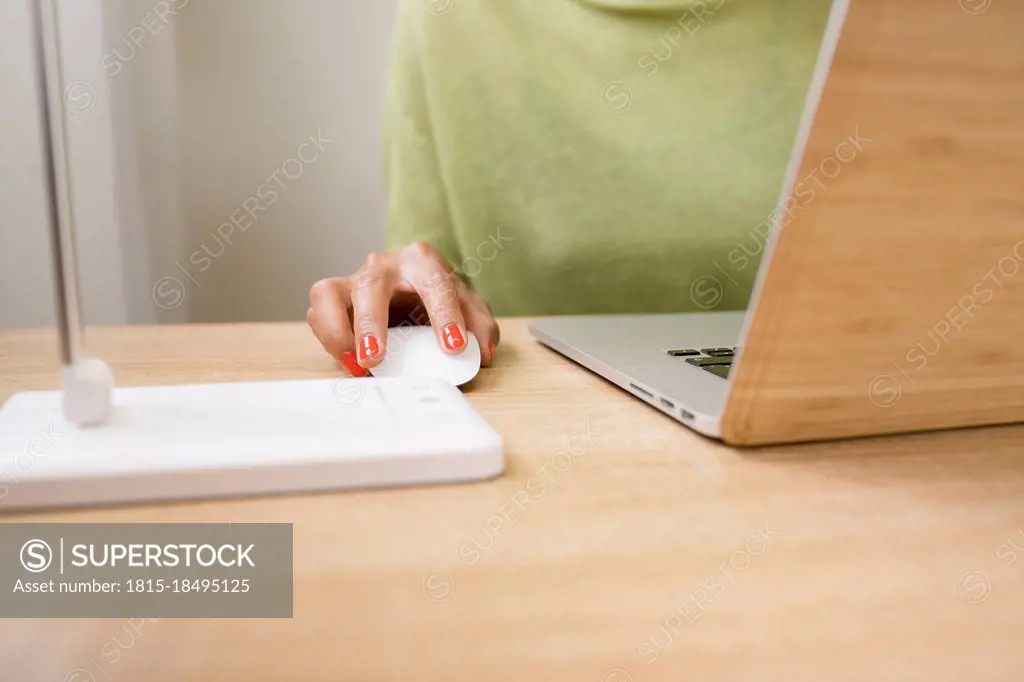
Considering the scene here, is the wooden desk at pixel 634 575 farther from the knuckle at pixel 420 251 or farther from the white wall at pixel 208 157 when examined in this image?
the white wall at pixel 208 157

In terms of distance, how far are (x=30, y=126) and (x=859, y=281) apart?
91 cm

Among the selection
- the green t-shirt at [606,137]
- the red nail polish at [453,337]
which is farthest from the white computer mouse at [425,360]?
the green t-shirt at [606,137]

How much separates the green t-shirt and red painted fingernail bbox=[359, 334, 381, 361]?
53cm

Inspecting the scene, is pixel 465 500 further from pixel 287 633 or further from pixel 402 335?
pixel 402 335

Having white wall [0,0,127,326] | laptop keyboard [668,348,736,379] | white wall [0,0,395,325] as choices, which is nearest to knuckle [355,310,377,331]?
laptop keyboard [668,348,736,379]

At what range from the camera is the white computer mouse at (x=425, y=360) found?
0.49 meters

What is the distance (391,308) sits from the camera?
606mm

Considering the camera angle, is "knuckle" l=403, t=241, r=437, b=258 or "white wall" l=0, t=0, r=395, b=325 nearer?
"knuckle" l=403, t=241, r=437, b=258

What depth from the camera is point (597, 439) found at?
1.32ft

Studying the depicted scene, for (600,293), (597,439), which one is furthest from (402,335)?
(600,293)

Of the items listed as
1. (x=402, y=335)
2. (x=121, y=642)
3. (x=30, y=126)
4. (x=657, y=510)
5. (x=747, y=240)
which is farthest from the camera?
(x=747, y=240)

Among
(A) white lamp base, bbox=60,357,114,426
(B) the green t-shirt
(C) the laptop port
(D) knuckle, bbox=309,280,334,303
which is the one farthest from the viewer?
(B) the green t-shirt

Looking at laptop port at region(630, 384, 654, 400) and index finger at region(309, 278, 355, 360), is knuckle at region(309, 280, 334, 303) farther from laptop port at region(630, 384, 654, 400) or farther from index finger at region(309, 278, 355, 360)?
laptop port at region(630, 384, 654, 400)

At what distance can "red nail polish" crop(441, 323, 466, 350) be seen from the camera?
0.51 metres
